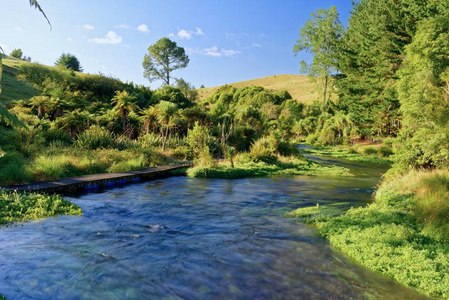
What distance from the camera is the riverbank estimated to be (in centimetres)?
452

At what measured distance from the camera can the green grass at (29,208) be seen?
21.6ft

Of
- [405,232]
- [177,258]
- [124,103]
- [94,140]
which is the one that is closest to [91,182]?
[94,140]

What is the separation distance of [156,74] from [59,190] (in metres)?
48.3

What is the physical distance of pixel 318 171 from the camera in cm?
1686

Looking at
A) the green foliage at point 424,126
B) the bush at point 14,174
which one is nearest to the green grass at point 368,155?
the green foliage at point 424,126

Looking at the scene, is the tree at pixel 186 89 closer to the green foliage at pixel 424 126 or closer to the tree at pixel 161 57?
the tree at pixel 161 57

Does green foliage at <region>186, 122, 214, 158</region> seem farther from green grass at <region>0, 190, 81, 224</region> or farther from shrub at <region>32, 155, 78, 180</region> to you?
green grass at <region>0, 190, 81, 224</region>

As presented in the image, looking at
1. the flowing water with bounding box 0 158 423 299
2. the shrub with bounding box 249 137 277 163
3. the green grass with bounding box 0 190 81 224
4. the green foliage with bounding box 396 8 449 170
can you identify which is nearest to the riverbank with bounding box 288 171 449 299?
the flowing water with bounding box 0 158 423 299

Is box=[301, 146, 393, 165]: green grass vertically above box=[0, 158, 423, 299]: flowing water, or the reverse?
Answer: box=[301, 146, 393, 165]: green grass

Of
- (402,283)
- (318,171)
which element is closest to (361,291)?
(402,283)

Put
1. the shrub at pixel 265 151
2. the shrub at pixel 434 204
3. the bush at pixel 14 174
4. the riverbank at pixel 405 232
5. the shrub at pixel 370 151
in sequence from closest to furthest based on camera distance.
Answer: the riverbank at pixel 405 232
the shrub at pixel 434 204
the bush at pixel 14 174
the shrub at pixel 265 151
the shrub at pixel 370 151

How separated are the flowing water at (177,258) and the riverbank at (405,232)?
0.93 feet

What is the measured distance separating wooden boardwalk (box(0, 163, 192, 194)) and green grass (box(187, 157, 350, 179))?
5.95 ft

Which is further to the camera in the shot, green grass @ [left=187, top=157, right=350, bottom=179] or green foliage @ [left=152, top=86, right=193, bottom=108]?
green foliage @ [left=152, top=86, right=193, bottom=108]
